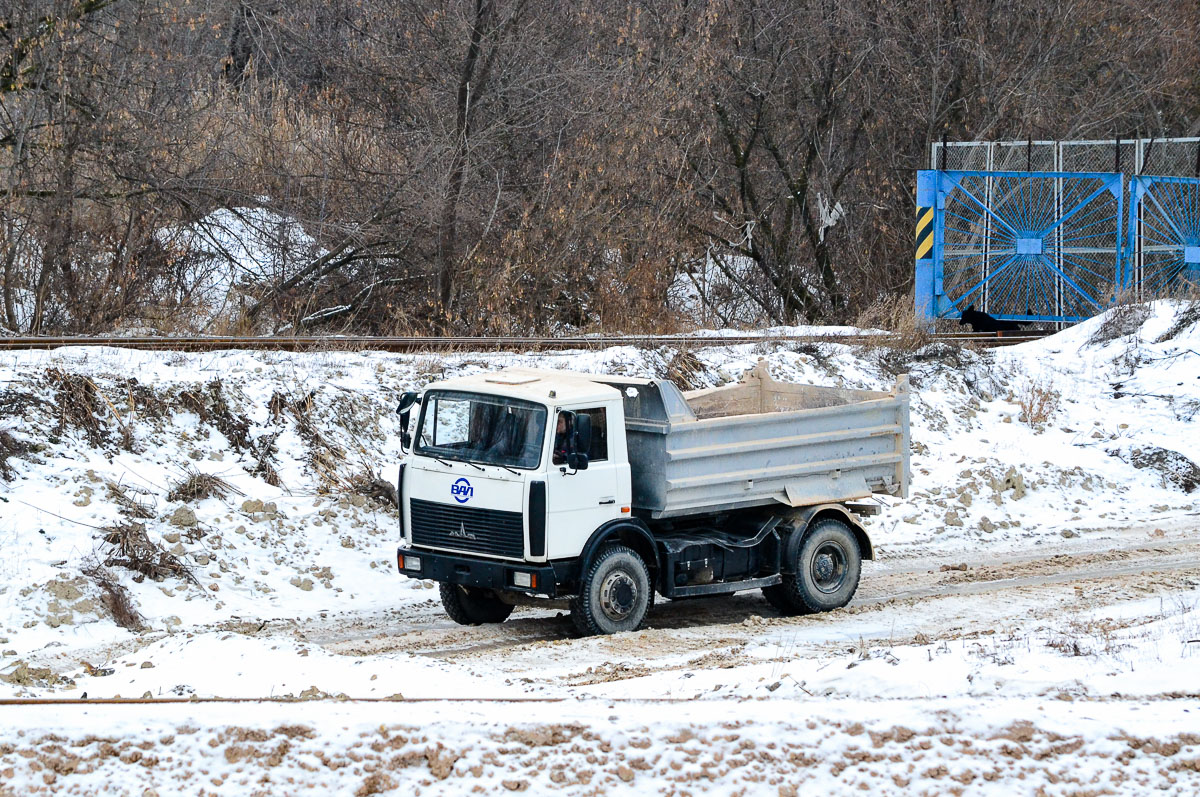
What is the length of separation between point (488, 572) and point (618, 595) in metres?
1.04

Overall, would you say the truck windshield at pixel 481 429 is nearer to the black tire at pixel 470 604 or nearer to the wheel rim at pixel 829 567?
the black tire at pixel 470 604

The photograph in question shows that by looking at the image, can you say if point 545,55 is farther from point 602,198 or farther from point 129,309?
point 129,309

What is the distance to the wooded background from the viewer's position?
19.4m

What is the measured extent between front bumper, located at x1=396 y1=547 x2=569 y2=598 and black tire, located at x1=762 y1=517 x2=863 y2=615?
7.39 ft

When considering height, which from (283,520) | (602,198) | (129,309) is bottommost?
(283,520)

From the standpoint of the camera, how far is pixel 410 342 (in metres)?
16.9

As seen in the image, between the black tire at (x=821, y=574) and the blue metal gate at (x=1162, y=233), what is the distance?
39.2 feet

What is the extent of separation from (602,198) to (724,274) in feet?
12.9

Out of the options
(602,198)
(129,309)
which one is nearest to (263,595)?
(129,309)

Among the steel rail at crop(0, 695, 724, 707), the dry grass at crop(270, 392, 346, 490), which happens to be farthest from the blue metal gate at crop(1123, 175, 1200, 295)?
the steel rail at crop(0, 695, 724, 707)

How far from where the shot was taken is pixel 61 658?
31.3 feet

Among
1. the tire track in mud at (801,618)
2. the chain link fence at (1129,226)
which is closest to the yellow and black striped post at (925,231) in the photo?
the chain link fence at (1129,226)

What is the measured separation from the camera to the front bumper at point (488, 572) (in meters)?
9.66

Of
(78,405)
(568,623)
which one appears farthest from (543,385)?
(78,405)
